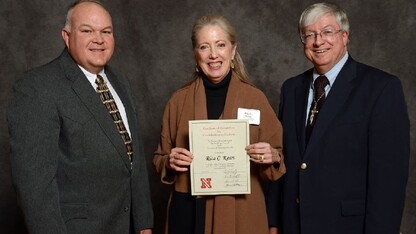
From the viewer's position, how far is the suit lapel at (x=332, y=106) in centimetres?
338

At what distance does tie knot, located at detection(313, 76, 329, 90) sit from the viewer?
354 cm

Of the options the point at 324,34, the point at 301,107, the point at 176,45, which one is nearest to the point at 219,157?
the point at 301,107

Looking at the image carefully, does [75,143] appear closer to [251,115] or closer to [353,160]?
[251,115]

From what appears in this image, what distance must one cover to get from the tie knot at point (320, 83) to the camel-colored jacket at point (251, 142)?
323 millimetres

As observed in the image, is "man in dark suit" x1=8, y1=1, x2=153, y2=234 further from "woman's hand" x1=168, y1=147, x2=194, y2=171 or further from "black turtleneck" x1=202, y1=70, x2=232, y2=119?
"black turtleneck" x1=202, y1=70, x2=232, y2=119

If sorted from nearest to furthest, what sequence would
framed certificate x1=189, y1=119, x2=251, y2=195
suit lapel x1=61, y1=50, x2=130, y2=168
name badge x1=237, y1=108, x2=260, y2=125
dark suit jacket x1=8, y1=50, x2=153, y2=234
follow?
dark suit jacket x1=8, y1=50, x2=153, y2=234 < suit lapel x1=61, y1=50, x2=130, y2=168 < framed certificate x1=189, y1=119, x2=251, y2=195 < name badge x1=237, y1=108, x2=260, y2=125

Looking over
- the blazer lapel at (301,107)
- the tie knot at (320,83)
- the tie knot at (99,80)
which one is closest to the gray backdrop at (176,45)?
the blazer lapel at (301,107)

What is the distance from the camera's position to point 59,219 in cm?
305

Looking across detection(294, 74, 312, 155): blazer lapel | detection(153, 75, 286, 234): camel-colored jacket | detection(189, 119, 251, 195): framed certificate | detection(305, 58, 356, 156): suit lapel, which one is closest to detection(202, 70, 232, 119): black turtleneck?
detection(153, 75, 286, 234): camel-colored jacket

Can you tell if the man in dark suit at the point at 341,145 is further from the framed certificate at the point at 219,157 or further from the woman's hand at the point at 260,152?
the framed certificate at the point at 219,157

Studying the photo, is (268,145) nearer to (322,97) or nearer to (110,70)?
(322,97)

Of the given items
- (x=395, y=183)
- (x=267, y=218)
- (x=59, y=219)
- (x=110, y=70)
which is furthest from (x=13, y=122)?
(x=395, y=183)

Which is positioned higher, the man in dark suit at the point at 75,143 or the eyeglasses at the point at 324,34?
the eyeglasses at the point at 324,34

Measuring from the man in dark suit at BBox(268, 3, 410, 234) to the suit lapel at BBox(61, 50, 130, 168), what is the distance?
1071 mm
